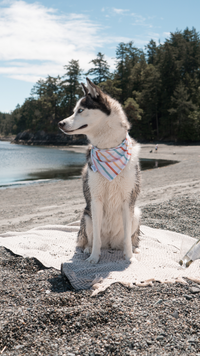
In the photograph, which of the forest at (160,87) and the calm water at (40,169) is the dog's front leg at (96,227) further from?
the forest at (160,87)

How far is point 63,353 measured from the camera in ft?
6.54

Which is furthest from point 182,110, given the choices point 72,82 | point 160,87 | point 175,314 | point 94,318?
point 94,318

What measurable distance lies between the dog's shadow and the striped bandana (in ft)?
3.88

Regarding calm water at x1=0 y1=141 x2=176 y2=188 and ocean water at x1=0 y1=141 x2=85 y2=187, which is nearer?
calm water at x1=0 y1=141 x2=176 y2=188

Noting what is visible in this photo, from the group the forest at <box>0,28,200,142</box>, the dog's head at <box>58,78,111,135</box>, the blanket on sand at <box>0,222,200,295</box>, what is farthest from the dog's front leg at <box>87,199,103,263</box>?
the forest at <box>0,28,200,142</box>

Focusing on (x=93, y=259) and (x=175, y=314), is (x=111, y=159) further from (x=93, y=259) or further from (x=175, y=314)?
(x=175, y=314)

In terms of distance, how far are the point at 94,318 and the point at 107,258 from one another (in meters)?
1.59

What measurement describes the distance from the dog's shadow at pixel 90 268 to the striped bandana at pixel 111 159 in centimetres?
118

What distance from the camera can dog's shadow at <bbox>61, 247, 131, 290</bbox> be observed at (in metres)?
3.16

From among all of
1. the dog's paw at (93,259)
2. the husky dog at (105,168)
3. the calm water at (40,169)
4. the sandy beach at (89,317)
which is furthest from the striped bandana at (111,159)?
the calm water at (40,169)

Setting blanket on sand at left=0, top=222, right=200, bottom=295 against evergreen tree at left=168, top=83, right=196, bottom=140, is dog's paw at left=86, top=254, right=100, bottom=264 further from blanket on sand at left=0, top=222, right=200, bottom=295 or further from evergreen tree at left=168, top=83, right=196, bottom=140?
evergreen tree at left=168, top=83, right=196, bottom=140

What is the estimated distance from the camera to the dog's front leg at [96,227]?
3.74 metres

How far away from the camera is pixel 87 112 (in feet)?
11.2

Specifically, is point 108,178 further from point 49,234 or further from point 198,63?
point 198,63
